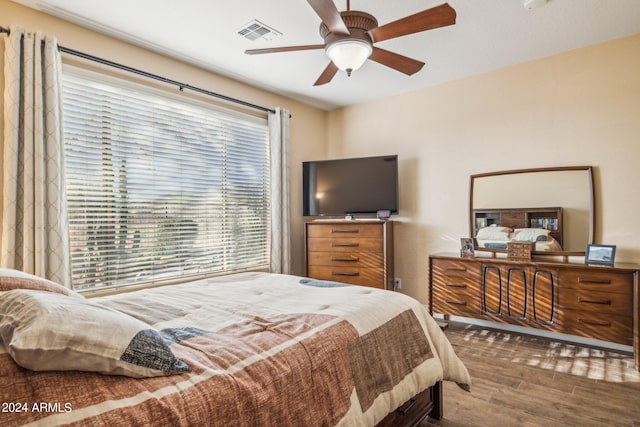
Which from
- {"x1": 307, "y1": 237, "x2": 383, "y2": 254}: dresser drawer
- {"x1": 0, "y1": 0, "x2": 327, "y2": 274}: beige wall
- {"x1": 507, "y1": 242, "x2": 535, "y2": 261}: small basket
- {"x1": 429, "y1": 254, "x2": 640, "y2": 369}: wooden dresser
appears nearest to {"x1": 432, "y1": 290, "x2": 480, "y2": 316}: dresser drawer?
{"x1": 429, "y1": 254, "x2": 640, "y2": 369}: wooden dresser

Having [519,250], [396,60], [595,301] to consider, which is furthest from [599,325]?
[396,60]

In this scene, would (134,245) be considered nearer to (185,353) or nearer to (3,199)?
(3,199)

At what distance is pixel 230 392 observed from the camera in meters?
0.92

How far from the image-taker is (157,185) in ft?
10.1

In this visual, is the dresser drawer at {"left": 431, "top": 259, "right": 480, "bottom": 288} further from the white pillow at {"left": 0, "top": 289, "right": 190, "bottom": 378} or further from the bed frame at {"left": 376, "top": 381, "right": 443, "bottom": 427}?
the white pillow at {"left": 0, "top": 289, "right": 190, "bottom": 378}

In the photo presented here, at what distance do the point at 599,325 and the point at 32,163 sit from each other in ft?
13.9

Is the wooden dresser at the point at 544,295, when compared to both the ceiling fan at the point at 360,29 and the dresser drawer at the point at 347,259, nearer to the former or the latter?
the dresser drawer at the point at 347,259

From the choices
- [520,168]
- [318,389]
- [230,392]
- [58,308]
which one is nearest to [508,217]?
[520,168]

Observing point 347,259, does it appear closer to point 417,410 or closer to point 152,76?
point 417,410

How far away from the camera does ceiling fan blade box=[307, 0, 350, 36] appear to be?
1620 millimetres

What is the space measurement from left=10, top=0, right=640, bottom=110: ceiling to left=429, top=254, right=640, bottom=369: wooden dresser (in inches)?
74.2

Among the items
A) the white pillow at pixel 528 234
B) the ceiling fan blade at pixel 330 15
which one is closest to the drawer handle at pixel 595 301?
the white pillow at pixel 528 234

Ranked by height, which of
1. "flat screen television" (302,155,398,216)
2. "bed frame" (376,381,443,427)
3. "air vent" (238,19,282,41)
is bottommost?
"bed frame" (376,381,443,427)

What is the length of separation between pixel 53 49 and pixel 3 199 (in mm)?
1072
